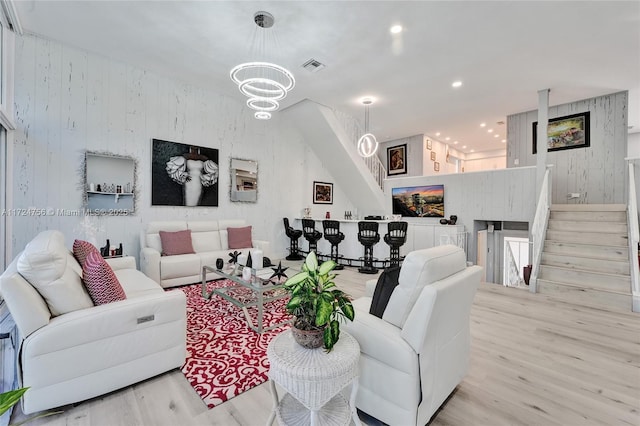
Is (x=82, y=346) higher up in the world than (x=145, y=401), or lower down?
higher up

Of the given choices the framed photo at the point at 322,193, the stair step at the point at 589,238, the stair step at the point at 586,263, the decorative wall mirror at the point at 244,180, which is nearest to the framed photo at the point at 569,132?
the stair step at the point at 589,238

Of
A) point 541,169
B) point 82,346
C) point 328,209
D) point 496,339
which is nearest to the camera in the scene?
point 82,346

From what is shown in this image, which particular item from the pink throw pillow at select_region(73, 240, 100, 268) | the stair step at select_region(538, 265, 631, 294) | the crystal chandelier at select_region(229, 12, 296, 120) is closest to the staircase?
the stair step at select_region(538, 265, 631, 294)

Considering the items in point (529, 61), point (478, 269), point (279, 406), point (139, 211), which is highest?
point (529, 61)

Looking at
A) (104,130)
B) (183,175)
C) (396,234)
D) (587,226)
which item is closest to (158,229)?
(183,175)

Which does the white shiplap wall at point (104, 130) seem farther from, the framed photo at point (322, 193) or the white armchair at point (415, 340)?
the white armchair at point (415, 340)

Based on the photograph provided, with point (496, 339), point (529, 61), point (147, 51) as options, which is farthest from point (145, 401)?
point (529, 61)

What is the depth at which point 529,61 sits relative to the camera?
4523 mm

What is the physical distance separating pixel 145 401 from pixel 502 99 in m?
7.49

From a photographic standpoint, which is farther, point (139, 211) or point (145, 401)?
point (139, 211)

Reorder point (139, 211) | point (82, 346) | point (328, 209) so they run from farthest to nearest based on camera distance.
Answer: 1. point (328, 209)
2. point (139, 211)
3. point (82, 346)

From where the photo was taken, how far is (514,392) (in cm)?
207

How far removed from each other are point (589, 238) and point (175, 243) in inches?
279

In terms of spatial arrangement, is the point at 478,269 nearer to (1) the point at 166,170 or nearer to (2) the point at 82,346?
(2) the point at 82,346
